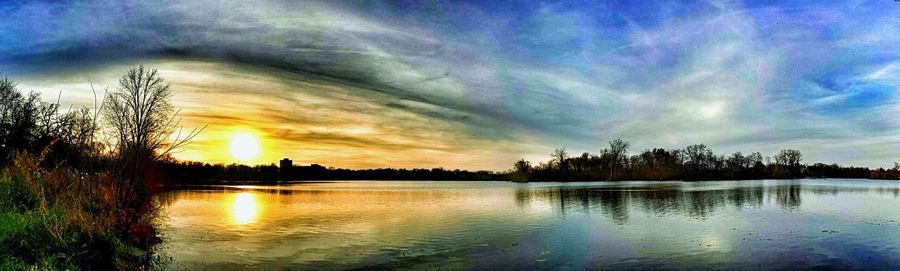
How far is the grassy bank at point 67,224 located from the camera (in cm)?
1325

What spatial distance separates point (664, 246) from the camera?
2114 cm

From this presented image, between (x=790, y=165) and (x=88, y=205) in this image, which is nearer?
(x=88, y=205)

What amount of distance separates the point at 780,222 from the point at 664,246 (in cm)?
1374

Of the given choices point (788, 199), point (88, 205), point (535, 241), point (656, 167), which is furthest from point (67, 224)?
point (656, 167)

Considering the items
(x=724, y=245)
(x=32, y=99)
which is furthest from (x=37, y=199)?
(x=32, y=99)

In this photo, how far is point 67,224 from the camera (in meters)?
14.6

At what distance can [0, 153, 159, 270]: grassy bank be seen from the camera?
13250mm

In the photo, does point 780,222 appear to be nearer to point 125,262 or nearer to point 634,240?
point 634,240

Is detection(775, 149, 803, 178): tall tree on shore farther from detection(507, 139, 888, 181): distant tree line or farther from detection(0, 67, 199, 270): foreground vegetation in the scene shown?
detection(0, 67, 199, 270): foreground vegetation

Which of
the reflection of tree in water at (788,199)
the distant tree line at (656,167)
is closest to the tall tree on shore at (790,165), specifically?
the distant tree line at (656,167)

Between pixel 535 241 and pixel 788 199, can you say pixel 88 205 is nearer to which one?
pixel 535 241

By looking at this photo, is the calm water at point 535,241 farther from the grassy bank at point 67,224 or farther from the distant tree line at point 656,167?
the distant tree line at point 656,167

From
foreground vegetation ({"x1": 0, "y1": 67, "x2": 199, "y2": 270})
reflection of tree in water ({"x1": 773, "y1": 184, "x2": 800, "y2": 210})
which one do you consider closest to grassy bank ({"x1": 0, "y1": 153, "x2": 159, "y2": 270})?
foreground vegetation ({"x1": 0, "y1": 67, "x2": 199, "y2": 270})

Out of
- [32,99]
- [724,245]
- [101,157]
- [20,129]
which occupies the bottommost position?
[724,245]
